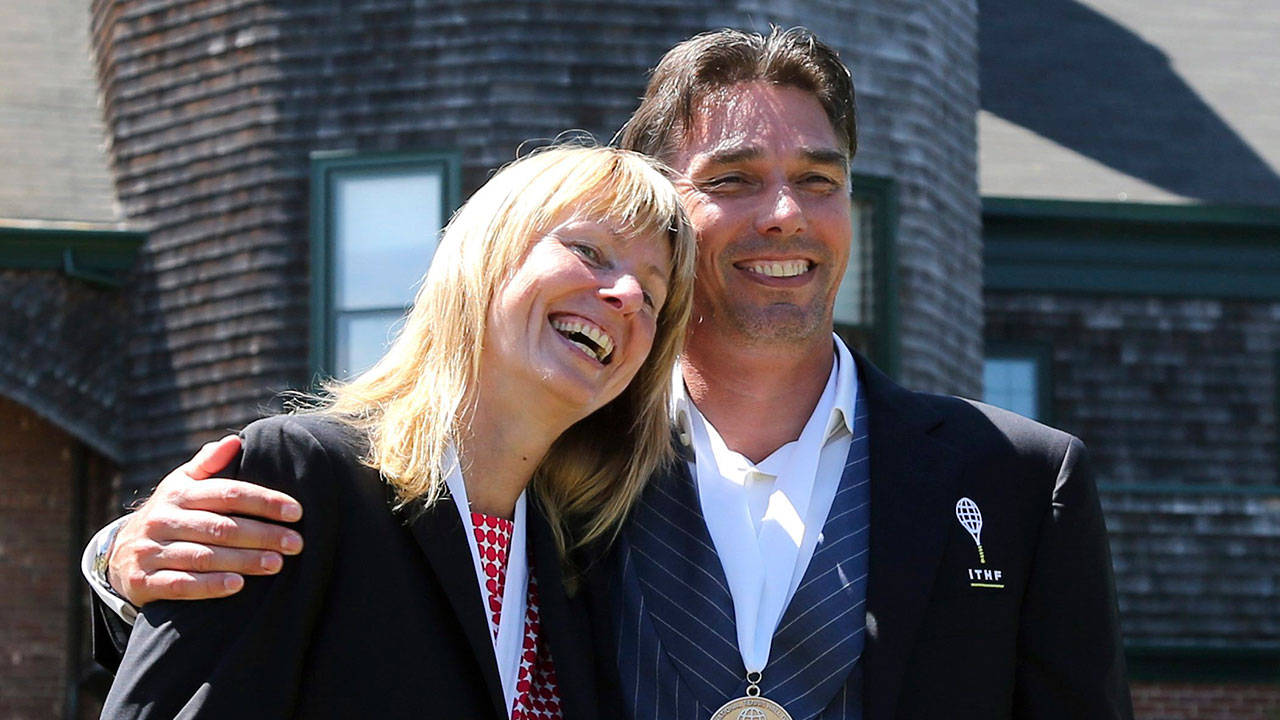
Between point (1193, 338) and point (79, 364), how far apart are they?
802cm

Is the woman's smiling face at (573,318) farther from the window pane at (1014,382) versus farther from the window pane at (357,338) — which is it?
the window pane at (1014,382)

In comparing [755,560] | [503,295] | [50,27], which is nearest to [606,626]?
[755,560]

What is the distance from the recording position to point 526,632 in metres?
3.80

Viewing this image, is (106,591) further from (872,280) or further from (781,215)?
(872,280)

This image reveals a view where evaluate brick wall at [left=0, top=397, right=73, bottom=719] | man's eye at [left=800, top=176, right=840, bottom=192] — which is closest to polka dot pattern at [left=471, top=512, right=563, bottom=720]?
man's eye at [left=800, top=176, right=840, bottom=192]

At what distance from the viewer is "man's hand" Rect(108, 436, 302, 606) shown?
3312 mm

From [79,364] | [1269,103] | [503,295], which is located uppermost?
[1269,103]

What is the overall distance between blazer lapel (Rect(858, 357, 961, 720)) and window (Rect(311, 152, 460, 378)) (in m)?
6.65

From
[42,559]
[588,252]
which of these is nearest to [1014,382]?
[42,559]

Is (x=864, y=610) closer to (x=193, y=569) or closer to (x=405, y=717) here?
(x=405, y=717)

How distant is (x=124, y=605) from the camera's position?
3.56 m

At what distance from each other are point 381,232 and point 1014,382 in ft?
18.4

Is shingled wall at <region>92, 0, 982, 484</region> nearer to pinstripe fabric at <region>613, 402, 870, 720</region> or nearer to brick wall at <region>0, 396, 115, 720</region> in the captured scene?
brick wall at <region>0, 396, 115, 720</region>

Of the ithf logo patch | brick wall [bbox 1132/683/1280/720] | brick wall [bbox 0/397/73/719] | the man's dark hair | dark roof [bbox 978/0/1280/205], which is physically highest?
dark roof [bbox 978/0/1280/205]
